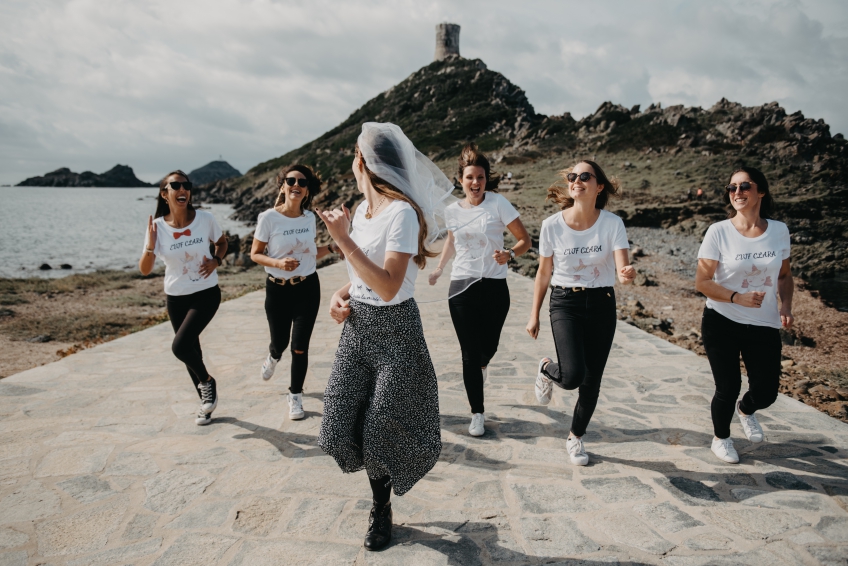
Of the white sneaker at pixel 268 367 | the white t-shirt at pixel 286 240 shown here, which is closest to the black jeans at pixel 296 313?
the white t-shirt at pixel 286 240

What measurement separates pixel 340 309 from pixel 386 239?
18.4 inches

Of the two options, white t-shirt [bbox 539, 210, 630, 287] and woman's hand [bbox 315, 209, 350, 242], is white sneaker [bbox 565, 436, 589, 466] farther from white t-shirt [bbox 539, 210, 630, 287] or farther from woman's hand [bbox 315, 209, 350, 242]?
woman's hand [bbox 315, 209, 350, 242]

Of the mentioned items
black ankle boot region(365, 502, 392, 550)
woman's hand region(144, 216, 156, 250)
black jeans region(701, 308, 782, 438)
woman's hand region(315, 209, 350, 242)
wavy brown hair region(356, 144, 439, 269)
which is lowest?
black ankle boot region(365, 502, 392, 550)

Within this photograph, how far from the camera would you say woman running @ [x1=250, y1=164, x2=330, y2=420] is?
4.93m

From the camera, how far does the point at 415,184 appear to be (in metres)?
2.92

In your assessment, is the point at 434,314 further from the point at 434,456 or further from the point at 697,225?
the point at 697,225

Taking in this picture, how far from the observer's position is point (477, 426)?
4605 mm

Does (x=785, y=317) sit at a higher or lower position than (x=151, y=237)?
lower

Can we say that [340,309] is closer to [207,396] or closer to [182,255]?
[182,255]

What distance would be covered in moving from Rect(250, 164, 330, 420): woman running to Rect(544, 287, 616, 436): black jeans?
7.06ft

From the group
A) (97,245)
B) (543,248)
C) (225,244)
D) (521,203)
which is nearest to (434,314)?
(225,244)

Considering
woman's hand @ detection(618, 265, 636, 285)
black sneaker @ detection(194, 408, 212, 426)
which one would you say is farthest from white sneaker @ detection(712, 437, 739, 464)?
black sneaker @ detection(194, 408, 212, 426)

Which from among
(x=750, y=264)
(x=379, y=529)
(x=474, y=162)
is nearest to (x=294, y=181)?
(x=474, y=162)

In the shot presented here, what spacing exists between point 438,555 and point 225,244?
10.8 ft
